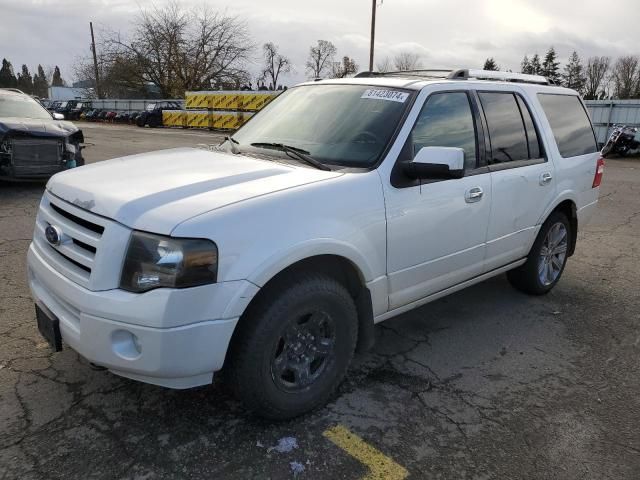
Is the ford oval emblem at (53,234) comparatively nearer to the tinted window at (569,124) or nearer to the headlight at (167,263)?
the headlight at (167,263)

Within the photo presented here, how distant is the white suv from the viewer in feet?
7.63

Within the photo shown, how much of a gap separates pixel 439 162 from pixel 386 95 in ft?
2.40

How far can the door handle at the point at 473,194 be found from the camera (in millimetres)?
3523

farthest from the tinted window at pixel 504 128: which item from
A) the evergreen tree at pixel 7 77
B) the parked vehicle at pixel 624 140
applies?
the evergreen tree at pixel 7 77

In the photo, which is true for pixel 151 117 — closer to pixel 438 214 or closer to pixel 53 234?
pixel 53 234

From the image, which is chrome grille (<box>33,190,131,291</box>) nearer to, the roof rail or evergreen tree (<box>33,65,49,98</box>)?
the roof rail

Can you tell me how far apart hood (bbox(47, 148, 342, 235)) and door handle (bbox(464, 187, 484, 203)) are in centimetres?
104

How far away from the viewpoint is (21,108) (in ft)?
31.4

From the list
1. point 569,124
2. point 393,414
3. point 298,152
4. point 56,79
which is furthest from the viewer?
point 56,79

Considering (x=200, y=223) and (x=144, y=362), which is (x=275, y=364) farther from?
(x=200, y=223)

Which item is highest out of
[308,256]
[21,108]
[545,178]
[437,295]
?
[21,108]

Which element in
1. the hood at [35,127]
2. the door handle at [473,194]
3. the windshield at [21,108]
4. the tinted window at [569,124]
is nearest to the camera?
the door handle at [473,194]

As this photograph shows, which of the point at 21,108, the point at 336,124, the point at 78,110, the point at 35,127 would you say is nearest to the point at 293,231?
the point at 336,124

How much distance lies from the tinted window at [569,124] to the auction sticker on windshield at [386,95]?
175cm
